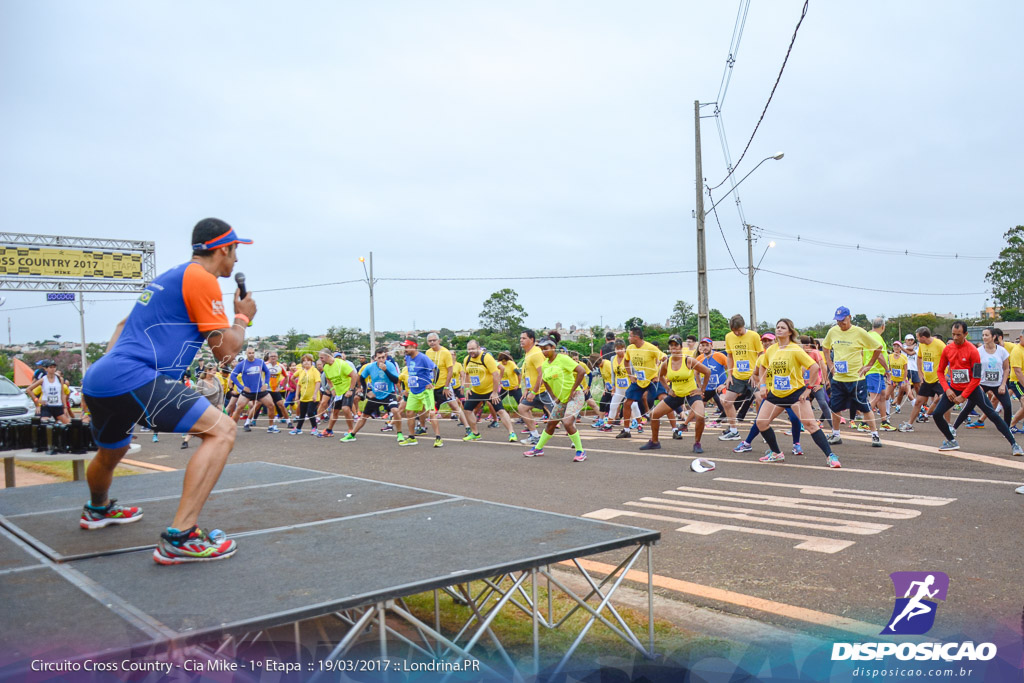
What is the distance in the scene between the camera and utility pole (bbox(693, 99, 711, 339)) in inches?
876

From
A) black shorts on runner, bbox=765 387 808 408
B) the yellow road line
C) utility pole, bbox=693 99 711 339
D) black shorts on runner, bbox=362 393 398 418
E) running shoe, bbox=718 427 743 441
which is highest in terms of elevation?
utility pole, bbox=693 99 711 339

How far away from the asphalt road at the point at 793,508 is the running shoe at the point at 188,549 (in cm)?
146

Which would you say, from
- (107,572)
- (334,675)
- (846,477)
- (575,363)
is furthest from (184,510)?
(575,363)

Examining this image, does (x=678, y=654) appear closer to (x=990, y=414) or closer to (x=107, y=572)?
(x=107, y=572)

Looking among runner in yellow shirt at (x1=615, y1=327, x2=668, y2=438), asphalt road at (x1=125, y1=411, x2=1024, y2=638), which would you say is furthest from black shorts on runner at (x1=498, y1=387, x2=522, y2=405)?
runner in yellow shirt at (x1=615, y1=327, x2=668, y2=438)

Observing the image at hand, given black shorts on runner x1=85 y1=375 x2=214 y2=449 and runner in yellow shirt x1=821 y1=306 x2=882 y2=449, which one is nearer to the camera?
black shorts on runner x1=85 y1=375 x2=214 y2=449

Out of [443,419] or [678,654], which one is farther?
[443,419]

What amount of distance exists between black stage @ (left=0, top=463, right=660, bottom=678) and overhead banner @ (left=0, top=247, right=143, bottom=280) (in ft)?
121

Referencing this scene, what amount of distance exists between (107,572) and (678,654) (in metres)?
2.89

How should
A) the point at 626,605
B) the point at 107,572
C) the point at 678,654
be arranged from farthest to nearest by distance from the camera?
the point at 626,605
the point at 678,654
the point at 107,572

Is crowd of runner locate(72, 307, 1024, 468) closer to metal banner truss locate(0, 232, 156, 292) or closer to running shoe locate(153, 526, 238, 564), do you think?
running shoe locate(153, 526, 238, 564)

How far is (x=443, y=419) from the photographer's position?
71.5 feet

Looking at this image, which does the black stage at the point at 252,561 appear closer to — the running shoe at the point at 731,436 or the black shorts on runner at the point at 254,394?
the running shoe at the point at 731,436

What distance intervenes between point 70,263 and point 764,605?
134 ft
